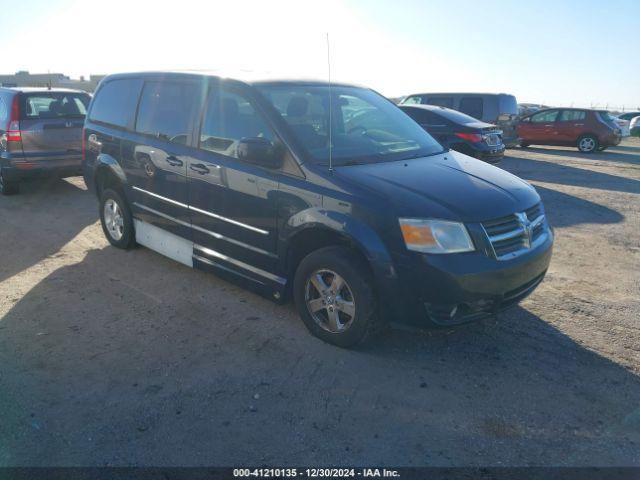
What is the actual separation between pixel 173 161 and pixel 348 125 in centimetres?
162

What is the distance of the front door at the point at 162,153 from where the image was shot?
180 inches

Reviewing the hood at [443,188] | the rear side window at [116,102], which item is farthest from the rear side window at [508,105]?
the rear side window at [116,102]

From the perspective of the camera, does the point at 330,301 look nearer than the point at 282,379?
No

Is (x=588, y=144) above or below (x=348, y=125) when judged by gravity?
below

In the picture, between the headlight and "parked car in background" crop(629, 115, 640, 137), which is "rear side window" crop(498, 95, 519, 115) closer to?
"parked car in background" crop(629, 115, 640, 137)

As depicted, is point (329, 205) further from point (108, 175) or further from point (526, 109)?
point (526, 109)

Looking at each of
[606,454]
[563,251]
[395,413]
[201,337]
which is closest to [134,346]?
[201,337]

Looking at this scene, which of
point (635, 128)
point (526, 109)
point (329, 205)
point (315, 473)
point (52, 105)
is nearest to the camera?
point (315, 473)

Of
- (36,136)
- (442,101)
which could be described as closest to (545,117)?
(442,101)

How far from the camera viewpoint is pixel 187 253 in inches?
186

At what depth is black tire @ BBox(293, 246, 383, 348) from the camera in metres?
3.44

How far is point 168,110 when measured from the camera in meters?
4.80

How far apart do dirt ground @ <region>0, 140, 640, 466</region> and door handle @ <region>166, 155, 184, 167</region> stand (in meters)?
1.16

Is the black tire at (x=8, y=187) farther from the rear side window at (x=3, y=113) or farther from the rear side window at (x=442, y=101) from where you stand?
the rear side window at (x=442, y=101)
